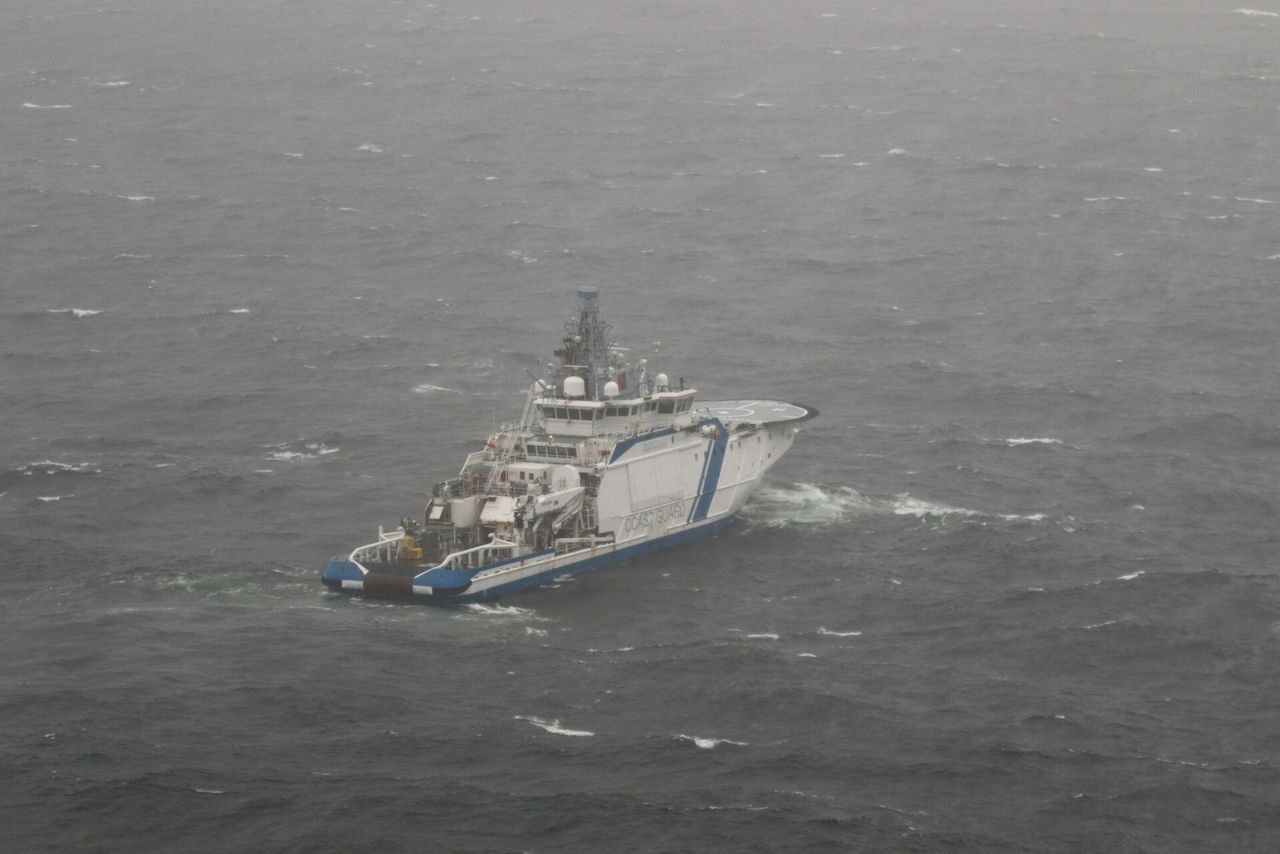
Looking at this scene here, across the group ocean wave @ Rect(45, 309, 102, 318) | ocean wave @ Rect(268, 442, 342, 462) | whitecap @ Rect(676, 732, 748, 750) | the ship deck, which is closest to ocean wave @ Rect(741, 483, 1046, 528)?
the ship deck

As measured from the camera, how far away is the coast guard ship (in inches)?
3132

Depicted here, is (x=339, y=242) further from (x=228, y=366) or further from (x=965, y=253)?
(x=965, y=253)

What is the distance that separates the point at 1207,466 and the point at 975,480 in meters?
13.0

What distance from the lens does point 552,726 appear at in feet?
212

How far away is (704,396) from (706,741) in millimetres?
44527

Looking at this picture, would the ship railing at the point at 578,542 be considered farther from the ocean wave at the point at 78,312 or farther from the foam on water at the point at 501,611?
the ocean wave at the point at 78,312

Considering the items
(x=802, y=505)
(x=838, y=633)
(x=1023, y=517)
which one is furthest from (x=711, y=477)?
(x=838, y=633)

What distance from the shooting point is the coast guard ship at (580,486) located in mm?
79562

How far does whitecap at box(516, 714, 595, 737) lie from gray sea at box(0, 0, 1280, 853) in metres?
0.19

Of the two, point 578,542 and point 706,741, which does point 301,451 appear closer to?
point 578,542

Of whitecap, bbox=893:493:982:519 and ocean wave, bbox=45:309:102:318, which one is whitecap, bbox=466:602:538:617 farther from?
ocean wave, bbox=45:309:102:318

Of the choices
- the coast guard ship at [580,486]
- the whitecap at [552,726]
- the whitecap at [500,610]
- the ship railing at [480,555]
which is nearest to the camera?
the whitecap at [552,726]

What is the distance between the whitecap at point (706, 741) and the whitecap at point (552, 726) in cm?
324

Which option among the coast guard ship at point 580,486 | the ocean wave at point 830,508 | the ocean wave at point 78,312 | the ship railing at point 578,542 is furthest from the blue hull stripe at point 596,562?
the ocean wave at point 78,312
